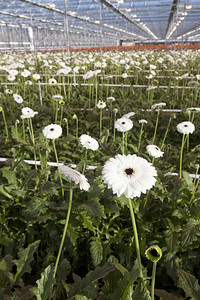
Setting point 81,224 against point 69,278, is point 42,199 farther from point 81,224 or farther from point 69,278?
point 69,278

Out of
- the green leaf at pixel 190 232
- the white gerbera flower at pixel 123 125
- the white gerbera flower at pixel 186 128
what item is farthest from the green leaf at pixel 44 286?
the white gerbera flower at pixel 186 128

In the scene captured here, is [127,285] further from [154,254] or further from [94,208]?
[94,208]

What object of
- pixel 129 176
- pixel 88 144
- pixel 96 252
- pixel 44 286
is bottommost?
pixel 96 252

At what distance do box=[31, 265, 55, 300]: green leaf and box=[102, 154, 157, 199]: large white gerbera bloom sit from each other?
1.45ft

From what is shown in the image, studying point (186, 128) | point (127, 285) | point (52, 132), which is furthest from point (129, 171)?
point (186, 128)

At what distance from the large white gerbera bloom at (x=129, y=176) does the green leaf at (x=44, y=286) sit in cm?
44

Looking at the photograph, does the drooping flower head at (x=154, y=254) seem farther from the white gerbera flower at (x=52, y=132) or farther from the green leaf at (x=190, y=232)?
the white gerbera flower at (x=52, y=132)

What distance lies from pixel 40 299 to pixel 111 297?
0.27 metres

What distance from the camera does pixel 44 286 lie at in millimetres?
1032

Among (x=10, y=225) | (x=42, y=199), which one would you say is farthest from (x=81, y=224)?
(x=10, y=225)

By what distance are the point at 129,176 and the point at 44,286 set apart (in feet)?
1.75

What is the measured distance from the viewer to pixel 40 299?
1003 millimetres

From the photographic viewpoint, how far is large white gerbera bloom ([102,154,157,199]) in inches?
36.0

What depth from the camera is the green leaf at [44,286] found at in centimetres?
101
